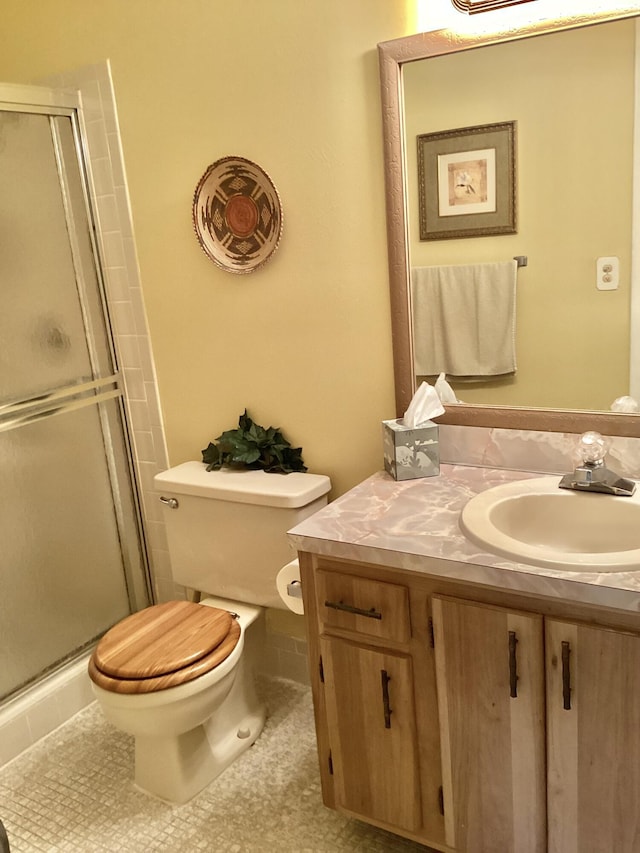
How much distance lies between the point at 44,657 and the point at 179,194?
1.52 meters

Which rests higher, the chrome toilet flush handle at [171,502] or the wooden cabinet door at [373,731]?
the chrome toilet flush handle at [171,502]

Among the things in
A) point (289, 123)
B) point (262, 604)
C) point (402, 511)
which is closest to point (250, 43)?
point (289, 123)

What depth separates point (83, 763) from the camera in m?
2.08

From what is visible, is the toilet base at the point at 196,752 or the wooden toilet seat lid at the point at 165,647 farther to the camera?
the toilet base at the point at 196,752

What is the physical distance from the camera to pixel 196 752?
1.93m

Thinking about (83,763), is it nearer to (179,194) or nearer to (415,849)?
(415,849)

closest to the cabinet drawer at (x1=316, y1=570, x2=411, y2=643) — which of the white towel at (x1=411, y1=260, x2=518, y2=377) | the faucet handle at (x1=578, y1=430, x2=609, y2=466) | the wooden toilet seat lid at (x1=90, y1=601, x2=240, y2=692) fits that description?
the wooden toilet seat lid at (x1=90, y1=601, x2=240, y2=692)

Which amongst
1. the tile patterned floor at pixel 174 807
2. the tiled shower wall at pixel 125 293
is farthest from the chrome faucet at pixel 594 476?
the tiled shower wall at pixel 125 293

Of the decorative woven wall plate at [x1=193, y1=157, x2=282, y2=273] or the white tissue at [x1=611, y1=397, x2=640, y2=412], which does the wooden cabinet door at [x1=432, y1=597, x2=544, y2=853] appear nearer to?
the white tissue at [x1=611, y1=397, x2=640, y2=412]

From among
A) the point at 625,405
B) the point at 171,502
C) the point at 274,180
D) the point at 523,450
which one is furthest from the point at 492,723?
the point at 274,180

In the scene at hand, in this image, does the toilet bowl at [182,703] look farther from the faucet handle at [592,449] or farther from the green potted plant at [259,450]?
the faucet handle at [592,449]

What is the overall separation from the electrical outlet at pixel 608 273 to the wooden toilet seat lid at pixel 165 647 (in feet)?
4.18

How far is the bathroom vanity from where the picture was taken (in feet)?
4.10

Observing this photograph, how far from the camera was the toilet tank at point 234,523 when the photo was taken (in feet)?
6.48
